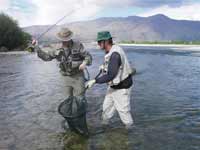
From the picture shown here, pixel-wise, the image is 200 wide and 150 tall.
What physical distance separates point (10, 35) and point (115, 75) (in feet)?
250

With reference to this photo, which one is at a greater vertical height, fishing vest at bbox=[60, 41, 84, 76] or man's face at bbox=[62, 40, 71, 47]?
man's face at bbox=[62, 40, 71, 47]

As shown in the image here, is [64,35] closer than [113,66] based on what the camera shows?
No

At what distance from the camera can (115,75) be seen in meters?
7.37

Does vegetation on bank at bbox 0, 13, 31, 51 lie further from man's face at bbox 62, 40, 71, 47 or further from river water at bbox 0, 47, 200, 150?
man's face at bbox 62, 40, 71, 47

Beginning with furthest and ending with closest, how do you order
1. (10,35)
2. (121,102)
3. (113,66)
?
(10,35), (121,102), (113,66)

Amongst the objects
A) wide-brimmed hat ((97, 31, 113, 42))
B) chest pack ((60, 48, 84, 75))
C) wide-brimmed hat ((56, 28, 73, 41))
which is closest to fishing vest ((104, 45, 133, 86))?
wide-brimmed hat ((97, 31, 113, 42))

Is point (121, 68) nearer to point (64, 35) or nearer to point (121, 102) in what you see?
point (121, 102)

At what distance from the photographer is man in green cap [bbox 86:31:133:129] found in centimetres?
734

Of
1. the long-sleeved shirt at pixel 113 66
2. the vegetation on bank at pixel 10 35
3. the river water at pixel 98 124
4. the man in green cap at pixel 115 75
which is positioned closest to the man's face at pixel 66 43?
the man in green cap at pixel 115 75

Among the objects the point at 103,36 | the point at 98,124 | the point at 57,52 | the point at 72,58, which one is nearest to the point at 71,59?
the point at 72,58

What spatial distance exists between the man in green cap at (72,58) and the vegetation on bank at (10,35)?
7123 centimetres

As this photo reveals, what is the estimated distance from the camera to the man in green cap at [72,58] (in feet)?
25.8

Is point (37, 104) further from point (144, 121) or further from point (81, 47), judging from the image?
point (81, 47)

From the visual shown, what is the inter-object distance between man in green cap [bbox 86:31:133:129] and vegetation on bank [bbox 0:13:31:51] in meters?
71.8
